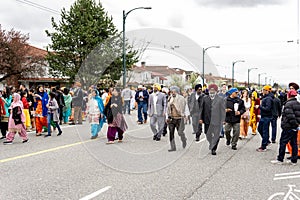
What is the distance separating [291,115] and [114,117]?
518 centimetres

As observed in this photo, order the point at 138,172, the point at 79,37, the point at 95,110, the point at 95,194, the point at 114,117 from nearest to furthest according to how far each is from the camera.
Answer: the point at 95,194 → the point at 138,172 → the point at 114,117 → the point at 95,110 → the point at 79,37

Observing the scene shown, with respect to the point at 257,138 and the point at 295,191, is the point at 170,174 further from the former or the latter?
the point at 257,138

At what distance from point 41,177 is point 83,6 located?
31.7 meters

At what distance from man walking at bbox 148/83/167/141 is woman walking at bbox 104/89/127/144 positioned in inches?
47.9

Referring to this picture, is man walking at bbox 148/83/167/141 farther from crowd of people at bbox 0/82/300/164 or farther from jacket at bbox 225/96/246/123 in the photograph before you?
jacket at bbox 225/96/246/123

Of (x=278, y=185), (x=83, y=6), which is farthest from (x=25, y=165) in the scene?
(x=83, y=6)

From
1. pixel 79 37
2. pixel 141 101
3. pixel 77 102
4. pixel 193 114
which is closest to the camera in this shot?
pixel 193 114

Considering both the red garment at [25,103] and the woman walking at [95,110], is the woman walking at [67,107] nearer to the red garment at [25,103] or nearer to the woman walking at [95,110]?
the red garment at [25,103]

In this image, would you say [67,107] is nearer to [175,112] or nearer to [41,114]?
[41,114]

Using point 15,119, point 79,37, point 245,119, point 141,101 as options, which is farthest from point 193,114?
point 79,37

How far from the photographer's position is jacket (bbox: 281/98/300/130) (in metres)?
7.58

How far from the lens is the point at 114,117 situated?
1066 cm

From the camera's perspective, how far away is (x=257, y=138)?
39.7 ft

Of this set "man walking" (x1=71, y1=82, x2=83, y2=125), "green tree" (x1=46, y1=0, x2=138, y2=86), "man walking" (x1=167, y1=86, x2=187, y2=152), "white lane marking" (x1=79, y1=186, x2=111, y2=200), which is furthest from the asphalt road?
"green tree" (x1=46, y1=0, x2=138, y2=86)
